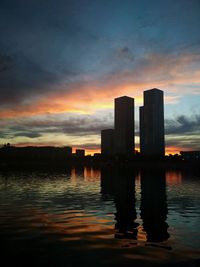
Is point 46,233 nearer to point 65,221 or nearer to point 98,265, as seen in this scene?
point 65,221

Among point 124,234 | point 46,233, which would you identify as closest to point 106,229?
point 124,234

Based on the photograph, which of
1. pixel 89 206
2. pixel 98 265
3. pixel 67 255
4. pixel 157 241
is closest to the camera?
pixel 98 265

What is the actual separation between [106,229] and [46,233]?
670cm

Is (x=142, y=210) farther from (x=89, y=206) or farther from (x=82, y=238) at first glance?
(x=82, y=238)

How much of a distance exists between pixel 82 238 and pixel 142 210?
20524 millimetres

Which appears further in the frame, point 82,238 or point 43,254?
point 82,238

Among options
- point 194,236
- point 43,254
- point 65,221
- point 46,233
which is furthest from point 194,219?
point 43,254

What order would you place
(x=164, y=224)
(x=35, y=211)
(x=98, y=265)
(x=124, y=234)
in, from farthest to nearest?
(x=35, y=211) → (x=164, y=224) → (x=124, y=234) → (x=98, y=265)

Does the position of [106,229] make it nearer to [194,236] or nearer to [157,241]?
[157,241]

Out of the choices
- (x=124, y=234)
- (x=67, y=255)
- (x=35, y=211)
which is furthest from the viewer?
(x=35, y=211)

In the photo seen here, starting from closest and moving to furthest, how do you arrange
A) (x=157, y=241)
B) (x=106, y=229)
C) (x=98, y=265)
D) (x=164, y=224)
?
(x=98, y=265)
(x=157, y=241)
(x=106, y=229)
(x=164, y=224)

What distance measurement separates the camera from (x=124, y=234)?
31203mm

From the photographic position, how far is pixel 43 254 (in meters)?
24.2

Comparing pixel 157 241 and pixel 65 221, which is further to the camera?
pixel 65 221
